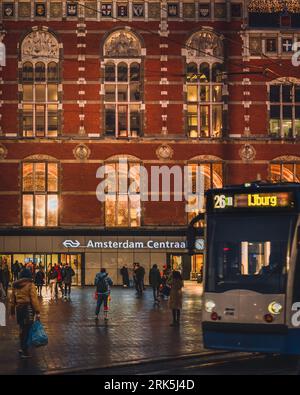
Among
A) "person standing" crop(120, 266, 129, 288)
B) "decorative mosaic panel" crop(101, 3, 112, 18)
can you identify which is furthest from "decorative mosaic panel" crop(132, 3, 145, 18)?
"person standing" crop(120, 266, 129, 288)

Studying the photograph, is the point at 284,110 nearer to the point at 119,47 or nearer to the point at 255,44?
the point at 255,44

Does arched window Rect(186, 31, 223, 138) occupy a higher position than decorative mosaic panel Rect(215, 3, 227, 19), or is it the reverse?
decorative mosaic panel Rect(215, 3, 227, 19)

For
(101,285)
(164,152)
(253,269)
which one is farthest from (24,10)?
(253,269)

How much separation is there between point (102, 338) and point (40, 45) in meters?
27.1

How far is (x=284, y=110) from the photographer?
4447 centimetres

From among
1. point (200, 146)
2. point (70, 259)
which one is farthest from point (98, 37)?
point (70, 259)

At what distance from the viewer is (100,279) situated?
75.2ft

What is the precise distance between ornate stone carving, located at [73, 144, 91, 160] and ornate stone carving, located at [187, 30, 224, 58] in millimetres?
6679

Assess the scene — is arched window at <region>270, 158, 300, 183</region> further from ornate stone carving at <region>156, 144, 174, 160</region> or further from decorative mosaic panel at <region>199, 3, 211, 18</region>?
decorative mosaic panel at <region>199, 3, 211, 18</region>

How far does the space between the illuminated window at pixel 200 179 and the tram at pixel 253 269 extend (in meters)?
29.4

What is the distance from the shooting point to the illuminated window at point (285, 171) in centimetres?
4428

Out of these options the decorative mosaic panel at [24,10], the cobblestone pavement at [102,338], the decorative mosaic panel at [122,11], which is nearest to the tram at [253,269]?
the cobblestone pavement at [102,338]

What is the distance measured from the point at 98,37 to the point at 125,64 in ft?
6.02

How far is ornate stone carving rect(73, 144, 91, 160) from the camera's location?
43656 millimetres
